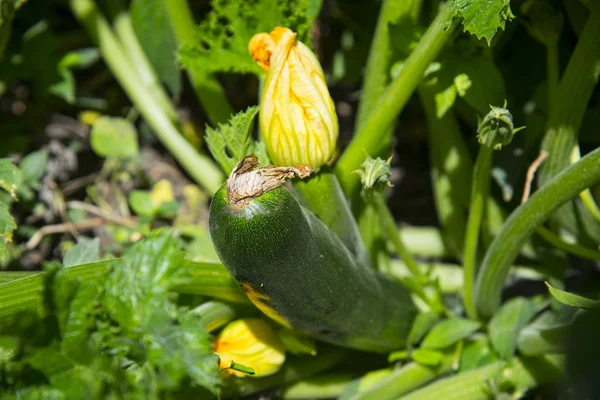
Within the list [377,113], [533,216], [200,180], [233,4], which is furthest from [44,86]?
[533,216]

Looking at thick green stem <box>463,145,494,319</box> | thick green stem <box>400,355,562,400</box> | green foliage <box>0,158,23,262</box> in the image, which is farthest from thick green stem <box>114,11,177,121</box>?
thick green stem <box>400,355,562,400</box>

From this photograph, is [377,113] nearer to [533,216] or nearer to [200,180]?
[533,216]

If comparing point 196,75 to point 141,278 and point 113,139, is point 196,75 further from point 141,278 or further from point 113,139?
point 141,278

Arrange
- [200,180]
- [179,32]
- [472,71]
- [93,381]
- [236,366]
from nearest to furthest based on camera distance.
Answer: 1. [93,381]
2. [236,366]
3. [472,71]
4. [179,32]
5. [200,180]

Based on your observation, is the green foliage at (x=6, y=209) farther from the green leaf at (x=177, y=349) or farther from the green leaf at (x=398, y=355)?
the green leaf at (x=398, y=355)

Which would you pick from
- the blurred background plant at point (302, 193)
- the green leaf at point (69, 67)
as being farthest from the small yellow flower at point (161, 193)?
the green leaf at point (69, 67)
